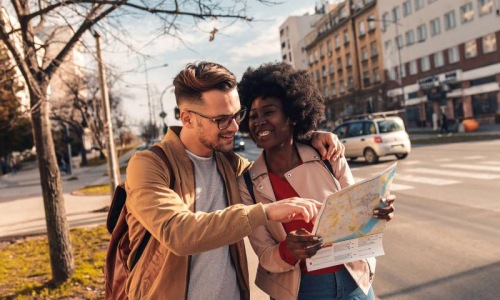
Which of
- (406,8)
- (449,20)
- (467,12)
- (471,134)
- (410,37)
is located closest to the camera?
(471,134)

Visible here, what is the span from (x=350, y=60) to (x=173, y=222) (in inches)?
2276

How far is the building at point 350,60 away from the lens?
155 feet

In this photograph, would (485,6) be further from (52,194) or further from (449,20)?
(52,194)

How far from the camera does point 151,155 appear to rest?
5.84ft

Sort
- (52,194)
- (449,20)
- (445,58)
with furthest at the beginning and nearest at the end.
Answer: (445,58), (449,20), (52,194)

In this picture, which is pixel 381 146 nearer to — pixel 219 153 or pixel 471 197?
pixel 471 197

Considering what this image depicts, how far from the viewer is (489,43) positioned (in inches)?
1291

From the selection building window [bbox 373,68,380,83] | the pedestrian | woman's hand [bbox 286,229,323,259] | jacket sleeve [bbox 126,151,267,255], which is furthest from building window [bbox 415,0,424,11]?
jacket sleeve [bbox 126,151,267,255]

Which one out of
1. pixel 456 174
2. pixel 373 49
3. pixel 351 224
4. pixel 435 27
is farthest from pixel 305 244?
pixel 373 49

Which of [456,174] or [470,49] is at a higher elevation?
[470,49]

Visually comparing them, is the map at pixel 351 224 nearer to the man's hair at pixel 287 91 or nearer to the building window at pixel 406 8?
the man's hair at pixel 287 91

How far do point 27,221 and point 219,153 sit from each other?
10.0m

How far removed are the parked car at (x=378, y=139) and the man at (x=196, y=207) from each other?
14438 millimetres

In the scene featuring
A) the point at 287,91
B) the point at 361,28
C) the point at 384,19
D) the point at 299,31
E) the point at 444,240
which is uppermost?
the point at 299,31
